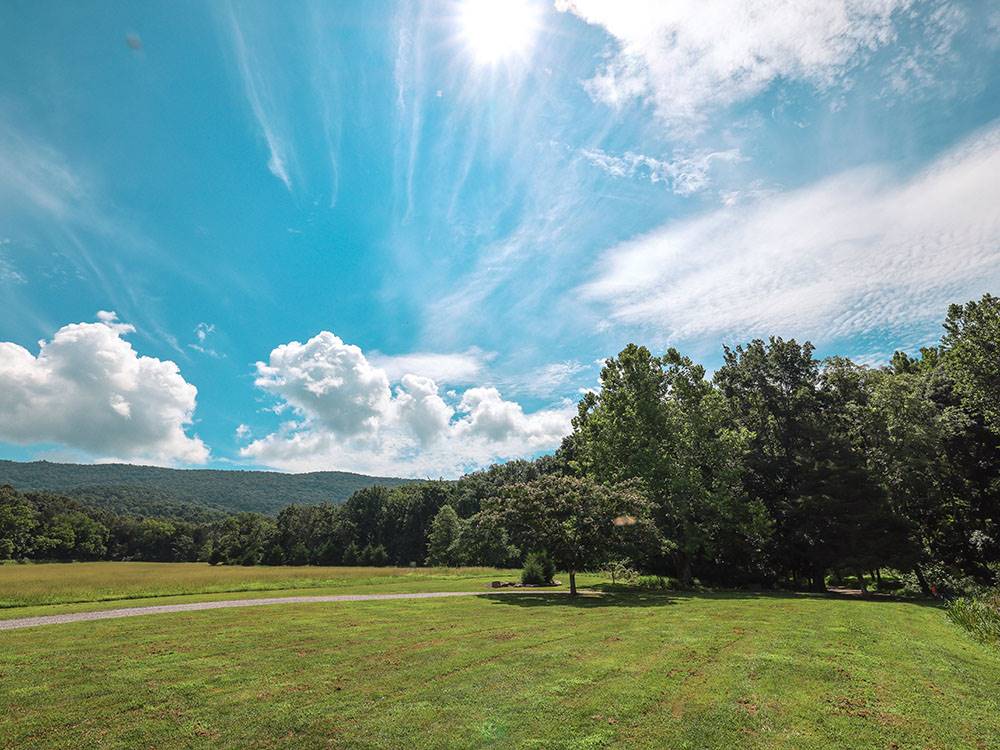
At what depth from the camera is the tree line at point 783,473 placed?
27.5m

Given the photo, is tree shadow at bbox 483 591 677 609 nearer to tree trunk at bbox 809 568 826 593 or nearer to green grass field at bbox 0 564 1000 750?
green grass field at bbox 0 564 1000 750

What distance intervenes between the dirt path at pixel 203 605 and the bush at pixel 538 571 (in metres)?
3.28

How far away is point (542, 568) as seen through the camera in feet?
112

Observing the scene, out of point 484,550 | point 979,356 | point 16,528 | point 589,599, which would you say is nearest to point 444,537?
point 484,550

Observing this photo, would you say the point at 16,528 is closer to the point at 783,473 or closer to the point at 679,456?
the point at 679,456

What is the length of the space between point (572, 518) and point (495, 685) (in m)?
17.6

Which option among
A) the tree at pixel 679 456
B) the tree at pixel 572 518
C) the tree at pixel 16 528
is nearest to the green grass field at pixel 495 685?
the tree at pixel 572 518

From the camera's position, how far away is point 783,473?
1485 inches

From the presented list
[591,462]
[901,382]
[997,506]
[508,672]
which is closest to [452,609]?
[508,672]

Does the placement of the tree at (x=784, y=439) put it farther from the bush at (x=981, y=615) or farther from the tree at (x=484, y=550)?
the tree at (x=484, y=550)

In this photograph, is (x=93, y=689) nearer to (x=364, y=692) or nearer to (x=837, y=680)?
(x=364, y=692)

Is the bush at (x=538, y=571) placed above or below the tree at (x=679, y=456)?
below

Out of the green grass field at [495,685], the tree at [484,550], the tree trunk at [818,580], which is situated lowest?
the green grass field at [495,685]

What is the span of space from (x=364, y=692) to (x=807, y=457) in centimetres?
3481
